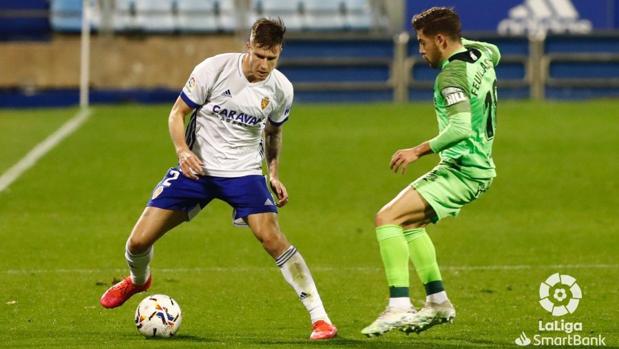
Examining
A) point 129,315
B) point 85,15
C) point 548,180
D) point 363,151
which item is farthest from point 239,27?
point 129,315

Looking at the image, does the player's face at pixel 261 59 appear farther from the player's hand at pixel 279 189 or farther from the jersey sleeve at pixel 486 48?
the jersey sleeve at pixel 486 48

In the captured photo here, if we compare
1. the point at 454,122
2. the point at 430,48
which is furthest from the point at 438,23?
the point at 454,122

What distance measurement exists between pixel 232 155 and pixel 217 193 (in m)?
0.28

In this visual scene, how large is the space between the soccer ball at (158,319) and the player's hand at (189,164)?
0.87 metres

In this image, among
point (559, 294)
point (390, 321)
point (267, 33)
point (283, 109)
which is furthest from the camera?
point (559, 294)

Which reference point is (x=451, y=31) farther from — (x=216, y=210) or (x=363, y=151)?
(x=363, y=151)

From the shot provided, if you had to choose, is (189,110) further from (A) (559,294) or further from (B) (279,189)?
(A) (559,294)

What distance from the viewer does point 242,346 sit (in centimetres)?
898

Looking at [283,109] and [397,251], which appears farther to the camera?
[283,109]

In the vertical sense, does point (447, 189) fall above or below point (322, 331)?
above

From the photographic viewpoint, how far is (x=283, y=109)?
984 cm

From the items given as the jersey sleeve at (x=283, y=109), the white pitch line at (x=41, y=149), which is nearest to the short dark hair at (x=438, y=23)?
the jersey sleeve at (x=283, y=109)

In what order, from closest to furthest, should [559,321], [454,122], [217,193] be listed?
[454,122] < [217,193] < [559,321]

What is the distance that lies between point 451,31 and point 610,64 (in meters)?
19.3
